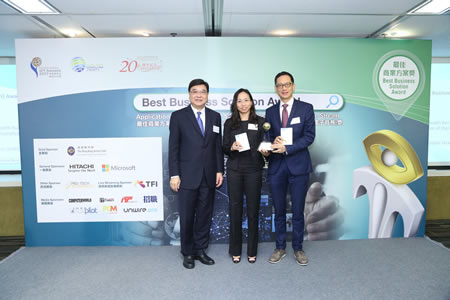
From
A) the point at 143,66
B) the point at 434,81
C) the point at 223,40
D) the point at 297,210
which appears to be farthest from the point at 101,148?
the point at 434,81

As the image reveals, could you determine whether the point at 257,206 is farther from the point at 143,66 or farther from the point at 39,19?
the point at 39,19

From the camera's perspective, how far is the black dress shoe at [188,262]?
2.65 metres

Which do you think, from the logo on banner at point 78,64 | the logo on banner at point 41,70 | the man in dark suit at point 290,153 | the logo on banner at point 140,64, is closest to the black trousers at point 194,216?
the man in dark suit at point 290,153

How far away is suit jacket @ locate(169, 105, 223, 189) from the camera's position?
2584mm

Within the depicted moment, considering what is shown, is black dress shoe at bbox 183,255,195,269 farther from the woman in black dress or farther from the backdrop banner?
the backdrop banner

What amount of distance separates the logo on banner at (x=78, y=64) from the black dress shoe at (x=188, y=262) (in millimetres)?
2306

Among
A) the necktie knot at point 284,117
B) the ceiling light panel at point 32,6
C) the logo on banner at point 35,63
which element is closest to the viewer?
the ceiling light panel at point 32,6

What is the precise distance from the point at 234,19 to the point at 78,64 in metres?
1.77

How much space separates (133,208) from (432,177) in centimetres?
418

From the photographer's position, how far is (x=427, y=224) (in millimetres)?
3916

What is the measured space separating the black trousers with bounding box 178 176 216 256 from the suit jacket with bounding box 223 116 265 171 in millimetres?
328

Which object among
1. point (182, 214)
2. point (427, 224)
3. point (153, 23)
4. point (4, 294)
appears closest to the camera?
point (4, 294)

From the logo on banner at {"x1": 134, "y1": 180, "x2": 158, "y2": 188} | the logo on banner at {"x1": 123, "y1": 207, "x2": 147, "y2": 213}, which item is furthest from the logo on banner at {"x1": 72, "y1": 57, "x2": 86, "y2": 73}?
the logo on banner at {"x1": 123, "y1": 207, "x2": 147, "y2": 213}

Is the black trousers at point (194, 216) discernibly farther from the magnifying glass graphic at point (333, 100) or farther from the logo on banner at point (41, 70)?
the logo on banner at point (41, 70)
